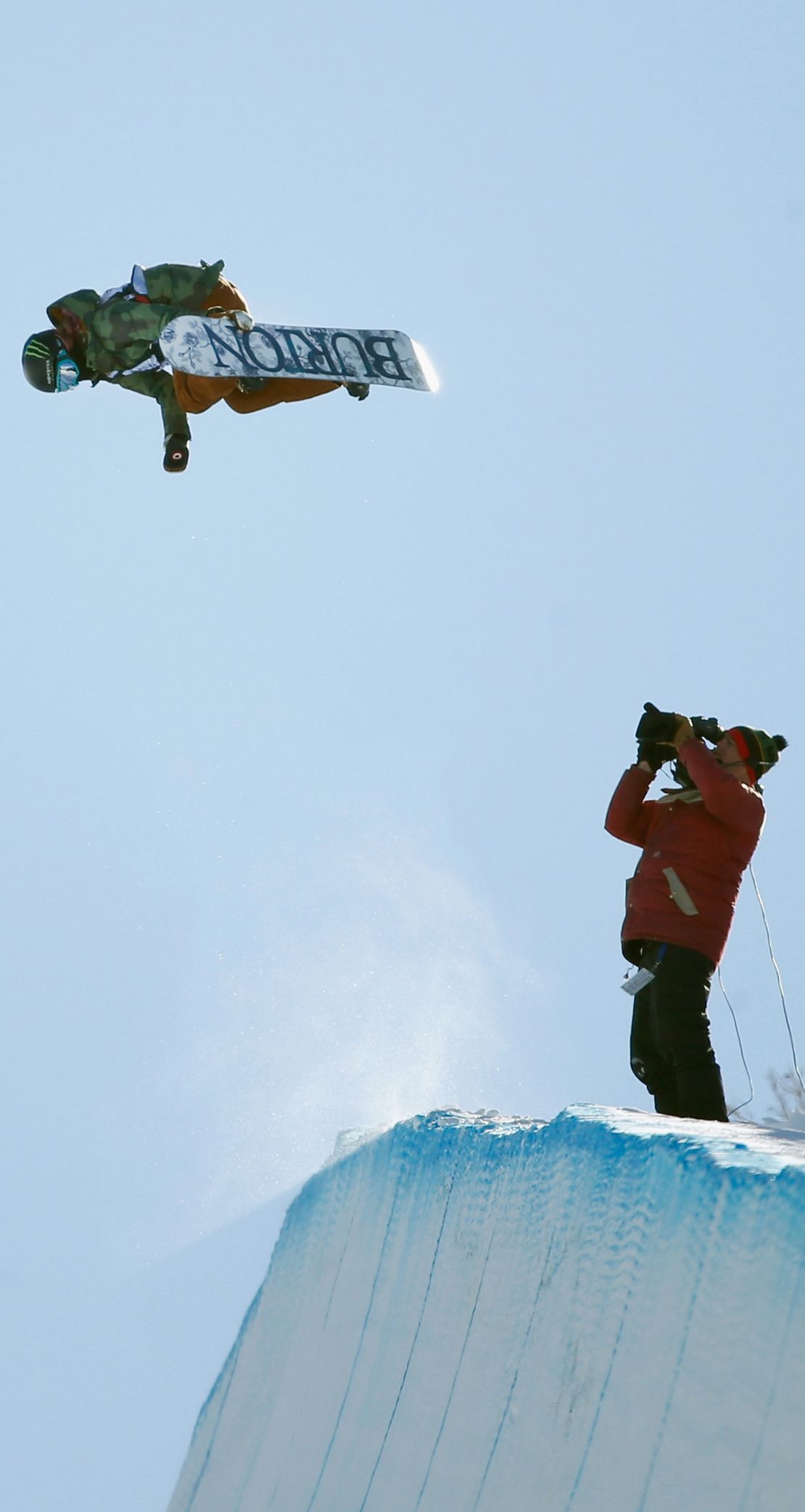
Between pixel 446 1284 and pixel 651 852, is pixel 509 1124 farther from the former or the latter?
pixel 651 852

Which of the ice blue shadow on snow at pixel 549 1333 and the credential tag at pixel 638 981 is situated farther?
the credential tag at pixel 638 981

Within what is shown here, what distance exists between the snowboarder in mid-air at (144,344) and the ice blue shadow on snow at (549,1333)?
3.20m

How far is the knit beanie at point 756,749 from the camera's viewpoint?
4.72 m

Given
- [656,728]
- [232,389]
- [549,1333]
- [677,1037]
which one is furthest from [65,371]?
[549,1333]

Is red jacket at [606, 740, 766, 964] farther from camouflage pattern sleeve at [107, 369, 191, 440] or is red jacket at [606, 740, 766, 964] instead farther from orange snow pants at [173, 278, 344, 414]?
camouflage pattern sleeve at [107, 369, 191, 440]

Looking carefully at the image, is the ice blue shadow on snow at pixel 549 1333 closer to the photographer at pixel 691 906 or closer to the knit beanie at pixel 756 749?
the photographer at pixel 691 906

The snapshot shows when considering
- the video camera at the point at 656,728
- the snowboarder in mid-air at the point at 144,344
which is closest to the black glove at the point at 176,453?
the snowboarder in mid-air at the point at 144,344

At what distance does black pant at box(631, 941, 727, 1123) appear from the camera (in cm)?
438

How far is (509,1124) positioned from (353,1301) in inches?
40.1

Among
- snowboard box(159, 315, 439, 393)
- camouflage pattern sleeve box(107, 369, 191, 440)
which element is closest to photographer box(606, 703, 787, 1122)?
snowboard box(159, 315, 439, 393)

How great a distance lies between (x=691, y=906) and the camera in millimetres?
4586

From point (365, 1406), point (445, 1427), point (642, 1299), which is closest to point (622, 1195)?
point (642, 1299)

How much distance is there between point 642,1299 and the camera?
2.86 meters

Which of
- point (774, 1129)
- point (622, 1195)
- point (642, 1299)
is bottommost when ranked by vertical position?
point (642, 1299)
